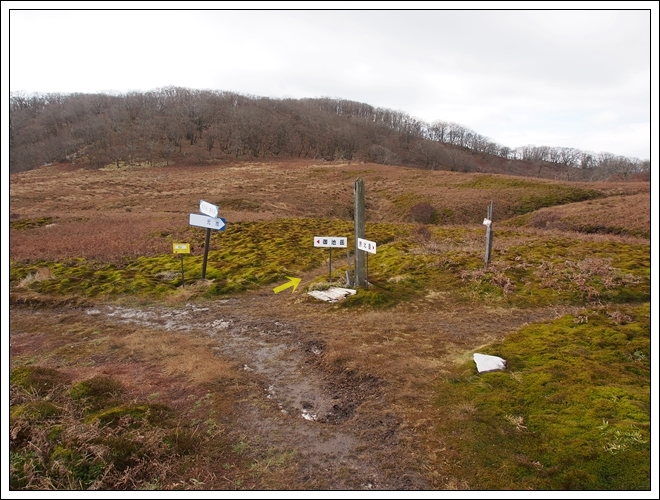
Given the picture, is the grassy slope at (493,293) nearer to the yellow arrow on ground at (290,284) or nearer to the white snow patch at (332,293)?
the white snow patch at (332,293)

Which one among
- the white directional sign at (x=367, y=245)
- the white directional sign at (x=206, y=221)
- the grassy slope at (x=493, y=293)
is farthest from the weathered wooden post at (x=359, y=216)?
the white directional sign at (x=206, y=221)

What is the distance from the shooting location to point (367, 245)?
10.5m

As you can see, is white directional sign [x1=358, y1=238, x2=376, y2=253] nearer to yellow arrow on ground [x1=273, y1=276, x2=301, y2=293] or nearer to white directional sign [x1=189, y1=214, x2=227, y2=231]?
yellow arrow on ground [x1=273, y1=276, x2=301, y2=293]

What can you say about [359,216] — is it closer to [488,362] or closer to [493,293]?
[493,293]

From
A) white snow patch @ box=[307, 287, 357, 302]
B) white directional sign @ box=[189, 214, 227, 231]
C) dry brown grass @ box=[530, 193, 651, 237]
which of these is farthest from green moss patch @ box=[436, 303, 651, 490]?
A: dry brown grass @ box=[530, 193, 651, 237]

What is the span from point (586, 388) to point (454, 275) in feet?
23.8

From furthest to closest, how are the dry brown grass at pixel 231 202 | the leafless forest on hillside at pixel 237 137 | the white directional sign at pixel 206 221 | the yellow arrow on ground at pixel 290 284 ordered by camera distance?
1. the leafless forest on hillside at pixel 237 137
2. the dry brown grass at pixel 231 202
3. the yellow arrow on ground at pixel 290 284
4. the white directional sign at pixel 206 221

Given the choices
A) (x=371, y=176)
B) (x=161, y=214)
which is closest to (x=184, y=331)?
(x=161, y=214)

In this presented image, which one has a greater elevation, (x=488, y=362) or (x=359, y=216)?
(x=359, y=216)

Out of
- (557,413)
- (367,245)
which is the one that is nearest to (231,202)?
(367,245)

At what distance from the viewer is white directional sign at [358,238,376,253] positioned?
1030cm

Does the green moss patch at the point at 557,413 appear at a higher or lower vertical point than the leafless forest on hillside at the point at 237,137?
lower

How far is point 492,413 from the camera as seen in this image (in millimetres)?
5180

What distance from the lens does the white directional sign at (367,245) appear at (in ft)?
33.8
